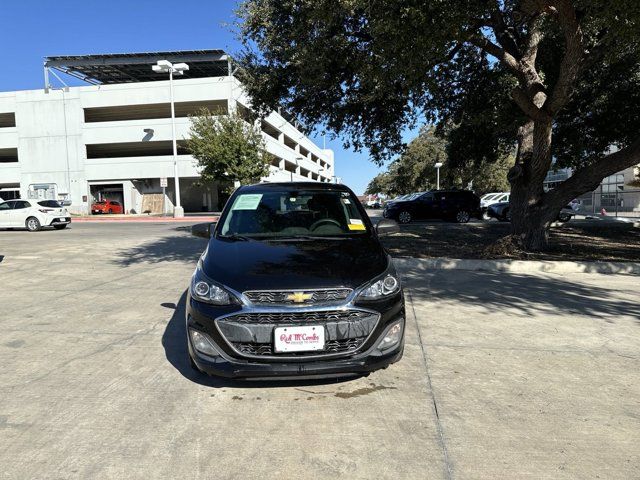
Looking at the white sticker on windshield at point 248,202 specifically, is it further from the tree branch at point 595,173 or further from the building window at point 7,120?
the building window at point 7,120

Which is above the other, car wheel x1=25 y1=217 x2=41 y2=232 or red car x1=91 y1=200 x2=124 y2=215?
red car x1=91 y1=200 x2=124 y2=215

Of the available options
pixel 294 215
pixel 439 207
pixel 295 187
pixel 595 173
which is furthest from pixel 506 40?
pixel 439 207

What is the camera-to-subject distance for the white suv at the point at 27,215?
19.6 metres

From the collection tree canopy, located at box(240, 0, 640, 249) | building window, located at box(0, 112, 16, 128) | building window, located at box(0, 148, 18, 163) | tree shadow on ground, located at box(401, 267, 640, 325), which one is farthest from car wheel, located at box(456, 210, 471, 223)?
building window, located at box(0, 148, 18, 163)

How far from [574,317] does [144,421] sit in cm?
484

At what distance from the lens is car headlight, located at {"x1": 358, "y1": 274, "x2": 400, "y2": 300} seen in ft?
10.6

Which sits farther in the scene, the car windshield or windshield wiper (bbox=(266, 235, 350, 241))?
the car windshield

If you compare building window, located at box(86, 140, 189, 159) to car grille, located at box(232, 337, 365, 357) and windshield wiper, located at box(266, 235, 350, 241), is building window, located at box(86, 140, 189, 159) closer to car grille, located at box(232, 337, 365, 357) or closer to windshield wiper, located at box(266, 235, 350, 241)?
windshield wiper, located at box(266, 235, 350, 241)

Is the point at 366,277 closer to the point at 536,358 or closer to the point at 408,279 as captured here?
the point at 536,358

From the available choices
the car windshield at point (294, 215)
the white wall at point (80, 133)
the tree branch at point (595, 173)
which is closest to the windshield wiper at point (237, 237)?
the car windshield at point (294, 215)

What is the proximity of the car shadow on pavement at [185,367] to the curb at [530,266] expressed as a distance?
195 inches

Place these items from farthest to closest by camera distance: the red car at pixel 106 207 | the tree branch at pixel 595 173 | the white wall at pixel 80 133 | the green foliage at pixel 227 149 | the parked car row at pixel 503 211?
1. the white wall at pixel 80 133
2. the red car at pixel 106 207
3. the green foliage at pixel 227 149
4. the parked car row at pixel 503 211
5. the tree branch at pixel 595 173

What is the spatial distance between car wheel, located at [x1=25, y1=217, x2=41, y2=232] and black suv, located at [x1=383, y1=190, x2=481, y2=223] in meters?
16.2

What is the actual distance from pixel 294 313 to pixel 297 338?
17cm
